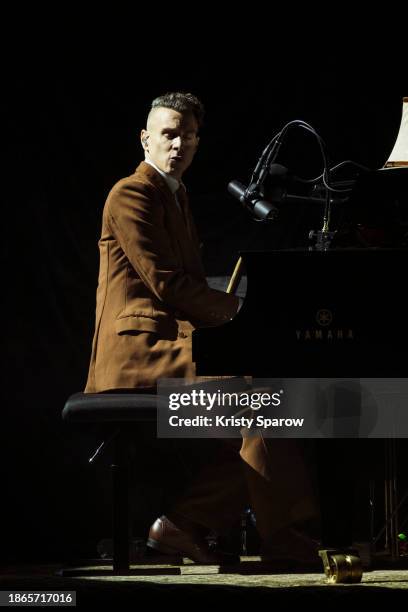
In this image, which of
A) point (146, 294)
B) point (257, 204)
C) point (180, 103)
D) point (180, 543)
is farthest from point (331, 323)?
point (180, 103)

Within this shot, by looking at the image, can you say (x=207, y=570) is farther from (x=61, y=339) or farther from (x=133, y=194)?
(x=61, y=339)

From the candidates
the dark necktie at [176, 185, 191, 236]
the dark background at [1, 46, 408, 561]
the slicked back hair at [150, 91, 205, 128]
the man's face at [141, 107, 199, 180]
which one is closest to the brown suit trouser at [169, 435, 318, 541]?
the dark necktie at [176, 185, 191, 236]

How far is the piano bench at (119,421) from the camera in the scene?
150 inches

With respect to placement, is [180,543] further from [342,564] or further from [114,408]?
[342,564]

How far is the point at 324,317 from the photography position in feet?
10.7

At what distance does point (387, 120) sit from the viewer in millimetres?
5438

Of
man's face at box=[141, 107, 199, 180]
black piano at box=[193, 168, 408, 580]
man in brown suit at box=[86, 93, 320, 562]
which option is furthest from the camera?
man's face at box=[141, 107, 199, 180]

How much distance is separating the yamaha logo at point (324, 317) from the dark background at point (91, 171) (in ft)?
7.14

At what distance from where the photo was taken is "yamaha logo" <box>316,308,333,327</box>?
3256mm

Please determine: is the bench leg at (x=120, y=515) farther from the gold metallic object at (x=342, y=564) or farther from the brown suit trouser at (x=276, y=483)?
the gold metallic object at (x=342, y=564)

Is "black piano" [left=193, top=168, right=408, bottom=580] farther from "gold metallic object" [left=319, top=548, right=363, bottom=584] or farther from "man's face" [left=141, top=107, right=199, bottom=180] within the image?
"man's face" [left=141, top=107, right=199, bottom=180]

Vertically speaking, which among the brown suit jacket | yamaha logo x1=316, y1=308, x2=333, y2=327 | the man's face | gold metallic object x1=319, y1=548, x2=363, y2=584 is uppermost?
the man's face

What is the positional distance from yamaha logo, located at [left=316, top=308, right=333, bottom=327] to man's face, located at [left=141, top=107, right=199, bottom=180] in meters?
1.17

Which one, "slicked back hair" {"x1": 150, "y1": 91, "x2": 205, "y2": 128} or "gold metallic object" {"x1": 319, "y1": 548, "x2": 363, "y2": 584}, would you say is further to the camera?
"slicked back hair" {"x1": 150, "y1": 91, "x2": 205, "y2": 128}
